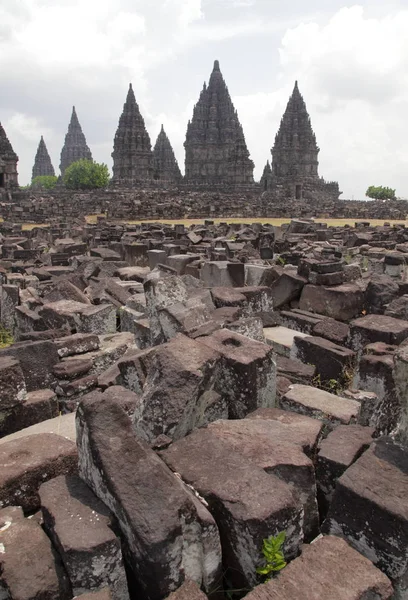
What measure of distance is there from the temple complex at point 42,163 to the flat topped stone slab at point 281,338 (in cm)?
8652

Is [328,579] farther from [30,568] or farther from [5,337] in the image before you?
[5,337]

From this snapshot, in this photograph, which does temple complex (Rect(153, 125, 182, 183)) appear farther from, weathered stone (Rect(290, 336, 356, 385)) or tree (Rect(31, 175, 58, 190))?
weathered stone (Rect(290, 336, 356, 385))

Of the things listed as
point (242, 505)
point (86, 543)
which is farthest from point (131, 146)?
point (86, 543)

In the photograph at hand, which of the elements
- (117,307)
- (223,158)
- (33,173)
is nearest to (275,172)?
(223,158)

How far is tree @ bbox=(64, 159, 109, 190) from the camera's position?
5566cm

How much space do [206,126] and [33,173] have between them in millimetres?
42406

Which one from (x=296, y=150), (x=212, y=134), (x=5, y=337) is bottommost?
(x=5, y=337)

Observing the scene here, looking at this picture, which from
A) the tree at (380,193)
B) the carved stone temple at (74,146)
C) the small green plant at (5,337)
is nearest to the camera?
the small green plant at (5,337)

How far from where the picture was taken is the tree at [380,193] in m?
69.6

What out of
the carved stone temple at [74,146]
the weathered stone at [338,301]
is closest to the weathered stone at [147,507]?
the weathered stone at [338,301]

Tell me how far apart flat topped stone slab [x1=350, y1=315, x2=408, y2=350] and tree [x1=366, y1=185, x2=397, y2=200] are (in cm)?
7047

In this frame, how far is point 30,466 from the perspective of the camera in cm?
252

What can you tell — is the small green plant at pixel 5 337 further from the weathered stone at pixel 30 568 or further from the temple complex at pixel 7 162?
the temple complex at pixel 7 162

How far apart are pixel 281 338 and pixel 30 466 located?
9.83ft
